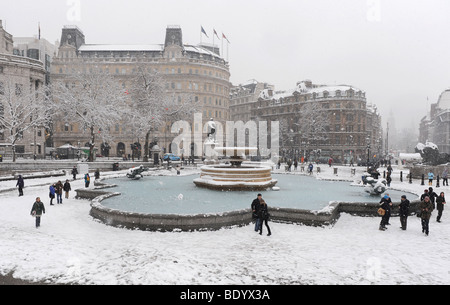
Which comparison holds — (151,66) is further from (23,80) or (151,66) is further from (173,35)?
(23,80)

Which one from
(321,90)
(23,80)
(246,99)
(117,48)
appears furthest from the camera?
(246,99)

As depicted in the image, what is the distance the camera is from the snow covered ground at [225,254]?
25.2ft

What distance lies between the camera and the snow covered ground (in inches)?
302

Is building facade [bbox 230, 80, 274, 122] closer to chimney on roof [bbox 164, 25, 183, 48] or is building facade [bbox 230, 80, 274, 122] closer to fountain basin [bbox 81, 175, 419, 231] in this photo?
chimney on roof [bbox 164, 25, 183, 48]

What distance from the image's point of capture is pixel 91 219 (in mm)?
13547

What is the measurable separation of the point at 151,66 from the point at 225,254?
2571 inches

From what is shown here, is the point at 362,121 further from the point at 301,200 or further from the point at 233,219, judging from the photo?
the point at 233,219

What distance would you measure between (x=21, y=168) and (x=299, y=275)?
37535 mm

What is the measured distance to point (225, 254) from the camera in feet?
30.5

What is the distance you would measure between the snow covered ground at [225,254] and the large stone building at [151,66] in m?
56.7

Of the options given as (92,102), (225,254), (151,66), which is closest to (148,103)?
(92,102)

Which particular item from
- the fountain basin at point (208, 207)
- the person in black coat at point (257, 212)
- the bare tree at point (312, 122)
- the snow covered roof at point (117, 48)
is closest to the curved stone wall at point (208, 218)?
the fountain basin at point (208, 207)
